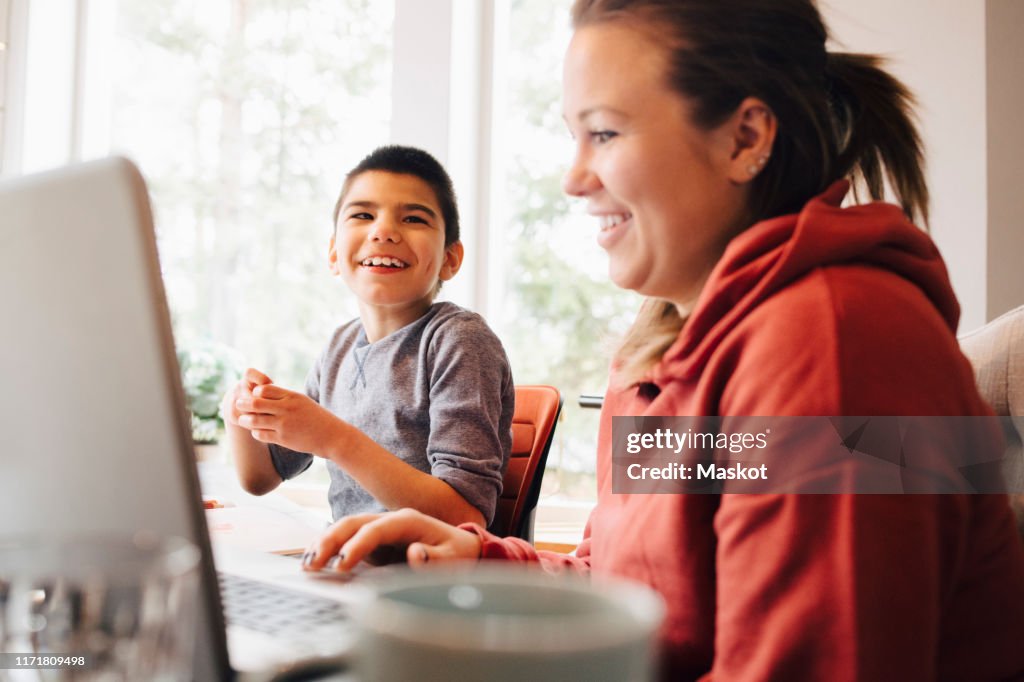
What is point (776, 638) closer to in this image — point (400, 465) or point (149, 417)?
point (149, 417)

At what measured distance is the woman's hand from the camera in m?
0.76

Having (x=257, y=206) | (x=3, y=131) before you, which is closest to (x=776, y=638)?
(x=257, y=206)

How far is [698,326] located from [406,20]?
2487mm

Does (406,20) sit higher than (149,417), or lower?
higher

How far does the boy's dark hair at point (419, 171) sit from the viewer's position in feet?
5.39

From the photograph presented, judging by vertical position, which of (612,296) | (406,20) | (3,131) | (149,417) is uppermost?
(406,20)

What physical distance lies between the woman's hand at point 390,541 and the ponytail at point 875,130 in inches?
20.5

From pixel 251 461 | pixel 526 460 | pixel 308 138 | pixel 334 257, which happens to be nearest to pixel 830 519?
pixel 526 460

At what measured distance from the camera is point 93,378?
0.46m

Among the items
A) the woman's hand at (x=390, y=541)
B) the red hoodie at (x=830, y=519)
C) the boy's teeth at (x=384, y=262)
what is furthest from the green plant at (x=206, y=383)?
the red hoodie at (x=830, y=519)

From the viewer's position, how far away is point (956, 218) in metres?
2.25

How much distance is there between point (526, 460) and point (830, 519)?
103cm

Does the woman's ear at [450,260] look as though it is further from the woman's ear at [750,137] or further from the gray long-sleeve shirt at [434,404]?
the woman's ear at [750,137]

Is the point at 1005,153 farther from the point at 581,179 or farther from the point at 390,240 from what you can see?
the point at 581,179
